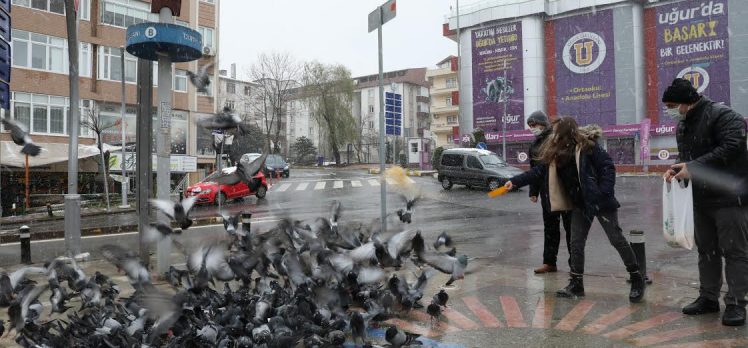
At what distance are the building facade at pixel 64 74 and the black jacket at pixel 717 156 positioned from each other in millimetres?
24214

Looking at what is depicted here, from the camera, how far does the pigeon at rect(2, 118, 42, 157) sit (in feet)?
14.6

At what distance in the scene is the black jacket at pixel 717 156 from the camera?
413cm

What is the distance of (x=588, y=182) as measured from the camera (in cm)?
505

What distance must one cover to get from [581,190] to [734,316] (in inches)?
60.6

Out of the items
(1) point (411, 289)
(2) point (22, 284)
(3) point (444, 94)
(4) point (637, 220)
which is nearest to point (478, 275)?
(1) point (411, 289)

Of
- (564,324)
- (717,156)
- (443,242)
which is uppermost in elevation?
(717,156)

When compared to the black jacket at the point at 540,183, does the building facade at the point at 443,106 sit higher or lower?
higher

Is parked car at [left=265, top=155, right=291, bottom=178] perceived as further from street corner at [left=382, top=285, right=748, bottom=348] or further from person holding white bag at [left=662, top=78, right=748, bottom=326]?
person holding white bag at [left=662, top=78, right=748, bottom=326]

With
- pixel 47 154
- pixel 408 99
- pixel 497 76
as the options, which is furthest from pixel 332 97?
pixel 47 154

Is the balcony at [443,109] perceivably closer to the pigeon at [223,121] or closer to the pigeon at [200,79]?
the pigeon at [200,79]

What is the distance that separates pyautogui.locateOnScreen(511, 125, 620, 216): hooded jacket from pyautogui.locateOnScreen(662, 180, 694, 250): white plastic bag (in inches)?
19.2

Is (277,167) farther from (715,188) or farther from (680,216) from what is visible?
(715,188)

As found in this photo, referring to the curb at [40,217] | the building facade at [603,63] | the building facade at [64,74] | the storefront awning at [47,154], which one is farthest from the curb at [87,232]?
the building facade at [603,63]

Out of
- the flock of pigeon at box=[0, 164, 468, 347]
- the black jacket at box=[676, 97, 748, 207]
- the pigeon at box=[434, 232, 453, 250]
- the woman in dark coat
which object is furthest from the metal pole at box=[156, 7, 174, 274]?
the black jacket at box=[676, 97, 748, 207]
